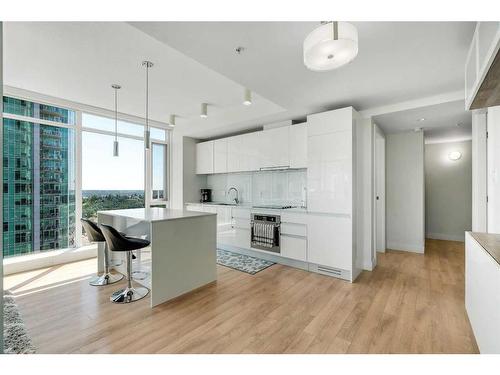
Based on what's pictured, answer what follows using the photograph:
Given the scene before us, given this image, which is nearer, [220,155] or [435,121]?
[435,121]

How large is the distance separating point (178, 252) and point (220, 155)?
108 inches

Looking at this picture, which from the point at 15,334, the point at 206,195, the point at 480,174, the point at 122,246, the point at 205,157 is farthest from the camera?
the point at 206,195

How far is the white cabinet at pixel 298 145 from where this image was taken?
3.70 meters

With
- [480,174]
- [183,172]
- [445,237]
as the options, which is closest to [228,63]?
[480,174]

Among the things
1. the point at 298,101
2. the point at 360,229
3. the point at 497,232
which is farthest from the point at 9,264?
the point at 497,232

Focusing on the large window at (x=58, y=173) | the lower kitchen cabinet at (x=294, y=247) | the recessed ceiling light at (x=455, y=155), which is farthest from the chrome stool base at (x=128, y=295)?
the recessed ceiling light at (x=455, y=155)

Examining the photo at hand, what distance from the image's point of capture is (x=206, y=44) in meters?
1.90

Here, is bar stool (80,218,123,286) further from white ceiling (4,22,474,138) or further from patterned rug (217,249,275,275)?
white ceiling (4,22,474,138)

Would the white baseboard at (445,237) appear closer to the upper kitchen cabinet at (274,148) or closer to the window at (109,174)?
the upper kitchen cabinet at (274,148)

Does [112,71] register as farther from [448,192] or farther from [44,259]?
[448,192]

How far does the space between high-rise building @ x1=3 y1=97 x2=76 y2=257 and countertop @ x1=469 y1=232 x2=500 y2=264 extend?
5.12 meters

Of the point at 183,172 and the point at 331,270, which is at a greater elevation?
the point at 183,172

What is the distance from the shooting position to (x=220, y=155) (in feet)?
16.4

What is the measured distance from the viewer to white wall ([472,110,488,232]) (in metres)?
2.71
